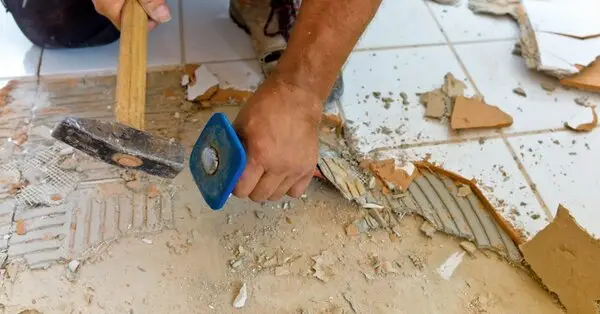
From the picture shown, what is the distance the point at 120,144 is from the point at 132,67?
17 cm

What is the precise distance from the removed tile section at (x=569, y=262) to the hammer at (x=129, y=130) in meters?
0.69

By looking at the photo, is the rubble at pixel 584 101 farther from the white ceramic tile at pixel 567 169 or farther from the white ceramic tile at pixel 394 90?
the white ceramic tile at pixel 394 90

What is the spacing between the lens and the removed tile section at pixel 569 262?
1.04m

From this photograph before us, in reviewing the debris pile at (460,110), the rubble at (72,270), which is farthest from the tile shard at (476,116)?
the rubble at (72,270)

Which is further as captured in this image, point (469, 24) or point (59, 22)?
point (469, 24)

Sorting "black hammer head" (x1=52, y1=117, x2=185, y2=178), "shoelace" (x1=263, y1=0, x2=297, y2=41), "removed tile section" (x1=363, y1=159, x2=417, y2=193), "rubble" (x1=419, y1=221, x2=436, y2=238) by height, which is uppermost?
"black hammer head" (x1=52, y1=117, x2=185, y2=178)

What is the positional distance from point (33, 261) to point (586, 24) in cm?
151

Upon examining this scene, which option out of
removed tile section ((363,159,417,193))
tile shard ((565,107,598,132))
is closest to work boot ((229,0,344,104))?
removed tile section ((363,159,417,193))

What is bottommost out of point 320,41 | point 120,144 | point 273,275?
point 273,275

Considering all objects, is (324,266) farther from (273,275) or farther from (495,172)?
(495,172)

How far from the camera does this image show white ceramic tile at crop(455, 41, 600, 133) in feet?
4.56

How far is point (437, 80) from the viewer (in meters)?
1.46

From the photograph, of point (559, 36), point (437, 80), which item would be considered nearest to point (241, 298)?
point (437, 80)

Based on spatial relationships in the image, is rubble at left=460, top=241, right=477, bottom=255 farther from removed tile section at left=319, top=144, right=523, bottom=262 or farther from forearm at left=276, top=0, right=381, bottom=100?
forearm at left=276, top=0, right=381, bottom=100
